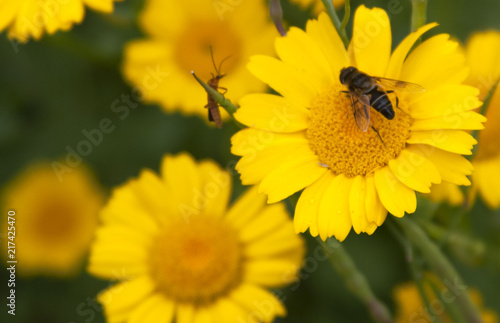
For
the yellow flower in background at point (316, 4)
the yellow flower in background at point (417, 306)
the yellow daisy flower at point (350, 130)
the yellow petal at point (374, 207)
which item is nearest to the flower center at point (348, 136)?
the yellow daisy flower at point (350, 130)

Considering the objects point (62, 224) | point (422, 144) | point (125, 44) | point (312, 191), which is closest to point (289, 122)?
point (312, 191)

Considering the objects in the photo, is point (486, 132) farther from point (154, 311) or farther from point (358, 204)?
point (154, 311)

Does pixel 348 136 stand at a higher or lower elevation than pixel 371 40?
lower

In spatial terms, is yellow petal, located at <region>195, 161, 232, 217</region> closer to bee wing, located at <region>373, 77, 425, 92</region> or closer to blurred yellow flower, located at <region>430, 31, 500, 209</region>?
blurred yellow flower, located at <region>430, 31, 500, 209</region>

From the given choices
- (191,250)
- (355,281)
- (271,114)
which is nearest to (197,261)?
(191,250)

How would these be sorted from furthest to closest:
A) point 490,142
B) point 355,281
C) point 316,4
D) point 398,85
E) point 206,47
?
point 206,47 → point 316,4 → point 490,142 → point 355,281 → point 398,85

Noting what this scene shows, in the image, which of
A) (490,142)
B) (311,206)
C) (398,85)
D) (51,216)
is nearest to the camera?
(311,206)
